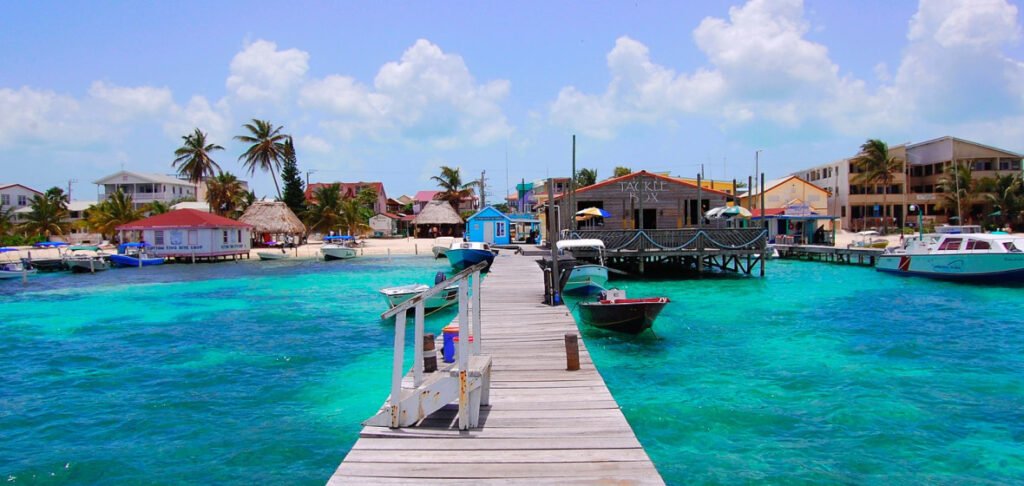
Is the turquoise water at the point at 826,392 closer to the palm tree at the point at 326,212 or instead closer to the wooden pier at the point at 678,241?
the wooden pier at the point at 678,241

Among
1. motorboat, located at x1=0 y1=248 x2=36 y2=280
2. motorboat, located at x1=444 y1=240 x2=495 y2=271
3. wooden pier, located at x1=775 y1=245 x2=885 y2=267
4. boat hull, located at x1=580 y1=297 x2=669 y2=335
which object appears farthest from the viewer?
wooden pier, located at x1=775 y1=245 x2=885 y2=267

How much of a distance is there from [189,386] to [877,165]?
210 feet

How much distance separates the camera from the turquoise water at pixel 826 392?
862cm

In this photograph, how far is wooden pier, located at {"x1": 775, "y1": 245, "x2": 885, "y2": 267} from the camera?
3972cm

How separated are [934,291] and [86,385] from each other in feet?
98.2

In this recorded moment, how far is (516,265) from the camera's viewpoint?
26.2 meters

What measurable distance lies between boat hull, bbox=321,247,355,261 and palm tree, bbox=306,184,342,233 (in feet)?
51.2

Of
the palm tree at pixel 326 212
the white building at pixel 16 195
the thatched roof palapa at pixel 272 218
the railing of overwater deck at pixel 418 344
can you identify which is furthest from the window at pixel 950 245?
the white building at pixel 16 195

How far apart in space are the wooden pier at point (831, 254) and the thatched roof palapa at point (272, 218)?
144 ft

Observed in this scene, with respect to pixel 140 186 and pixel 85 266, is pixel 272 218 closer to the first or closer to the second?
pixel 85 266

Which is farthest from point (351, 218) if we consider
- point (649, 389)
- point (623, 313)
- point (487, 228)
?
point (649, 389)

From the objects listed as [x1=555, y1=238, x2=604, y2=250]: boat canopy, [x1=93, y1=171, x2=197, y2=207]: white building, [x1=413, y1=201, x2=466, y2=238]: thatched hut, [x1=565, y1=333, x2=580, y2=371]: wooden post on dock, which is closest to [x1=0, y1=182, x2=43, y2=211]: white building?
[x1=93, y1=171, x2=197, y2=207]: white building

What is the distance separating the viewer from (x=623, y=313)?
50.6 ft

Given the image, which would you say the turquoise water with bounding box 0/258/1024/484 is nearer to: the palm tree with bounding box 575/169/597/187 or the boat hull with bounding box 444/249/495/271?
the boat hull with bounding box 444/249/495/271
